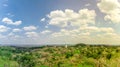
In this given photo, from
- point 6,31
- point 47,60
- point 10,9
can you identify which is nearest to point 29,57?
point 47,60

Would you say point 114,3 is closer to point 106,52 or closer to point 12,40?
point 106,52

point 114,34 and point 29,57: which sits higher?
point 114,34

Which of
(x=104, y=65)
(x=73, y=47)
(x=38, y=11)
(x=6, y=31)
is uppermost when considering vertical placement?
(x=38, y=11)

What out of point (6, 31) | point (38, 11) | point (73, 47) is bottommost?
point (73, 47)

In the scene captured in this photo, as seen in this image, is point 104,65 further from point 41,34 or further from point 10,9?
point 10,9

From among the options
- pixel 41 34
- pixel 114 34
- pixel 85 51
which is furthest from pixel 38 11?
pixel 114 34

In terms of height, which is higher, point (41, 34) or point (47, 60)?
point (41, 34)
